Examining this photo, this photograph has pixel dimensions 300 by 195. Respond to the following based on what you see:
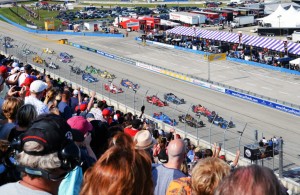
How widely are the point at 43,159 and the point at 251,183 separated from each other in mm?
1447

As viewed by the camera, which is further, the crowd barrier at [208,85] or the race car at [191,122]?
the crowd barrier at [208,85]

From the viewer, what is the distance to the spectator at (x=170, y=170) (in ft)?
16.5

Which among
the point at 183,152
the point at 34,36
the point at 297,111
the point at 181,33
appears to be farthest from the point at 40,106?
the point at 34,36

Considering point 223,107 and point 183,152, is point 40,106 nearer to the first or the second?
point 183,152

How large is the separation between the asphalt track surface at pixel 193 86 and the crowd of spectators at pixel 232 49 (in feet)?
5.57

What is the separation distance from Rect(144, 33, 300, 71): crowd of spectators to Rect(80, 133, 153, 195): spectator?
129 feet

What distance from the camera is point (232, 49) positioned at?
50.1 metres

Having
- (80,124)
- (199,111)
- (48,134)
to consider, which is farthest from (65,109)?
(199,111)

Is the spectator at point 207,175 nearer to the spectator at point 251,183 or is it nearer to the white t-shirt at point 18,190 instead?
the spectator at point 251,183

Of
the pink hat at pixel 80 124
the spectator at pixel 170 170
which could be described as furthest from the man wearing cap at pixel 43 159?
the pink hat at pixel 80 124

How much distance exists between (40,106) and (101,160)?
475cm

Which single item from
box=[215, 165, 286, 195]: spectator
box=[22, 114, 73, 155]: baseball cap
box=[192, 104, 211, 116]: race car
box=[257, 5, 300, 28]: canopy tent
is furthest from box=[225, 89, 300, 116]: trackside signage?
box=[257, 5, 300, 28]: canopy tent

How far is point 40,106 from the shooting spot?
784 cm

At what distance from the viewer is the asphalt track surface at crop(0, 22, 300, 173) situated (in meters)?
24.5
